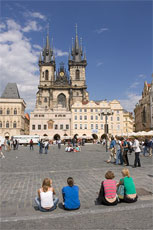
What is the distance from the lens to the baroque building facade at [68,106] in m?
58.2

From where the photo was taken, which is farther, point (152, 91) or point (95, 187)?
point (152, 91)

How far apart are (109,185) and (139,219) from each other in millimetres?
942

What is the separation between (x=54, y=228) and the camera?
346cm

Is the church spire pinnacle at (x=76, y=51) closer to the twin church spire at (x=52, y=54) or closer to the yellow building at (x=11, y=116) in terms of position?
the twin church spire at (x=52, y=54)

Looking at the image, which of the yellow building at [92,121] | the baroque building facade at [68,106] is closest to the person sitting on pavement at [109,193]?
the baroque building facade at [68,106]

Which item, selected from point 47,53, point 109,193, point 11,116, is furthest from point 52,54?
point 109,193

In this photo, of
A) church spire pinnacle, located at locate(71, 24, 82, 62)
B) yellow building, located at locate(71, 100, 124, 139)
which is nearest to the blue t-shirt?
yellow building, located at locate(71, 100, 124, 139)

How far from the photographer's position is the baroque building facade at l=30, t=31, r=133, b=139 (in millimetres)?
58188

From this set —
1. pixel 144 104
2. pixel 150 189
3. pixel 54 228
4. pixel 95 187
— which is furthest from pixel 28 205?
pixel 144 104

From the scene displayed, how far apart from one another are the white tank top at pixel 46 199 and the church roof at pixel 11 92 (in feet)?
208

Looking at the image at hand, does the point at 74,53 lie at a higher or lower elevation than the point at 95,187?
higher

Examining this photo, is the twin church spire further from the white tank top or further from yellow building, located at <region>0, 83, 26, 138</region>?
the white tank top

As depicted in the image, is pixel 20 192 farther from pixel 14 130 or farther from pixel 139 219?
pixel 14 130

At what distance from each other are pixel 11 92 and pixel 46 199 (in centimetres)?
6551
